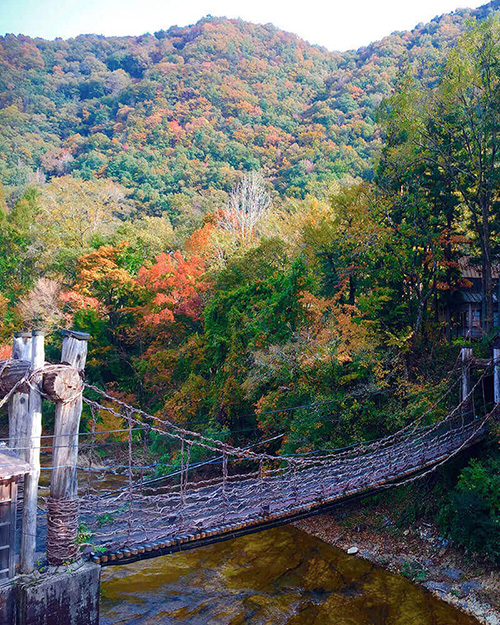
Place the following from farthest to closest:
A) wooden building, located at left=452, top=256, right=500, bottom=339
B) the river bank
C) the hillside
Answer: the hillside < wooden building, located at left=452, top=256, right=500, bottom=339 < the river bank

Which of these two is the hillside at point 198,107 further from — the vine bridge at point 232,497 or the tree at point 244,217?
the vine bridge at point 232,497

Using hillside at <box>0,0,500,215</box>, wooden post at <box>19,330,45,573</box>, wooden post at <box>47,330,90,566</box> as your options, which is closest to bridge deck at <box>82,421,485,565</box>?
wooden post at <box>47,330,90,566</box>

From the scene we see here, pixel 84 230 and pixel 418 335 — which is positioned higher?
pixel 84 230

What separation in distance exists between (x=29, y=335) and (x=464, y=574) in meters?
6.62

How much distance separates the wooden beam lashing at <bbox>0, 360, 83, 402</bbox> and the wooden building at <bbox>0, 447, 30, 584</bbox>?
489 mm

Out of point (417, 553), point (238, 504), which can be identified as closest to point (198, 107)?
point (417, 553)

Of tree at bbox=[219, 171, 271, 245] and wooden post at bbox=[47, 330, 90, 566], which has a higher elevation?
tree at bbox=[219, 171, 271, 245]

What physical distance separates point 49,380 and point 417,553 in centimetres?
652

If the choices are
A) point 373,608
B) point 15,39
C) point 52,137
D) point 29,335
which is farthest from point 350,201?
point 15,39

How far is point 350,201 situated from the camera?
13.0 meters

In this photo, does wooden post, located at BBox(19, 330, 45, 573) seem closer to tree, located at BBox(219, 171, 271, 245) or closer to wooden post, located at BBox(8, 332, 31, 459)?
wooden post, located at BBox(8, 332, 31, 459)

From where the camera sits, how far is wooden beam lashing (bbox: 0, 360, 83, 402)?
3889 millimetres

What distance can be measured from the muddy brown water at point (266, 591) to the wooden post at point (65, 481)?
2.97 m

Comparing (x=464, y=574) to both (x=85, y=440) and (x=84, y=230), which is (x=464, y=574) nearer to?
(x=85, y=440)
